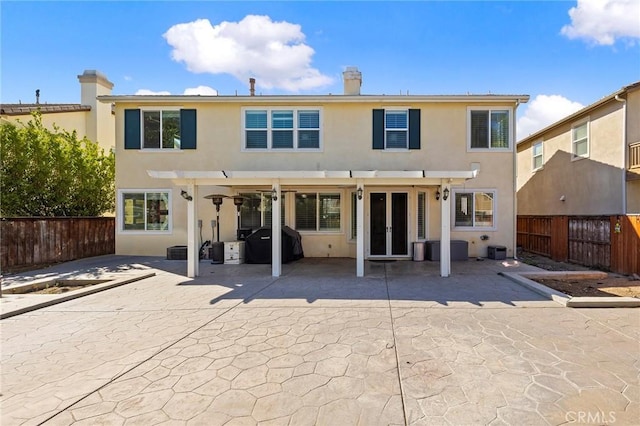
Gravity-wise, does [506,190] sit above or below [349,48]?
below

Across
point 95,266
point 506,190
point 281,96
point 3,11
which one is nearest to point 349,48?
point 281,96

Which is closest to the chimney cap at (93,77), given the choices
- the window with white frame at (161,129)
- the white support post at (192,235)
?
the window with white frame at (161,129)

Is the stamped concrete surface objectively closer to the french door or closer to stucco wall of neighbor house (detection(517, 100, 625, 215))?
the french door

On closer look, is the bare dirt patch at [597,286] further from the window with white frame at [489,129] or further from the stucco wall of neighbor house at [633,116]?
the stucco wall of neighbor house at [633,116]

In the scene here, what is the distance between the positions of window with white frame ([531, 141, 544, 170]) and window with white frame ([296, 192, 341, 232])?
11.1 metres

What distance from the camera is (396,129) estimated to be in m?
11.6

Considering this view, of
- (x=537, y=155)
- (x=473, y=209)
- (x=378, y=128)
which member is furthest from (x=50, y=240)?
(x=537, y=155)

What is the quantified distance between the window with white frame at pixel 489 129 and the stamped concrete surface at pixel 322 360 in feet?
21.0

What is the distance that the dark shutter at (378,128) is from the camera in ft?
38.0

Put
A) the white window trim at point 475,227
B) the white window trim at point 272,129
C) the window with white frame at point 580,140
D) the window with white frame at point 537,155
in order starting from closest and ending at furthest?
1. the white window trim at point 475,227
2. the white window trim at point 272,129
3. the window with white frame at point 580,140
4. the window with white frame at point 537,155

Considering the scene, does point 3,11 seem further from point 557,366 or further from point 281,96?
point 557,366

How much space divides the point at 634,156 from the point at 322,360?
1314cm

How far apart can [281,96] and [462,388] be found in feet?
34.6

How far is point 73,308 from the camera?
5957 millimetres
